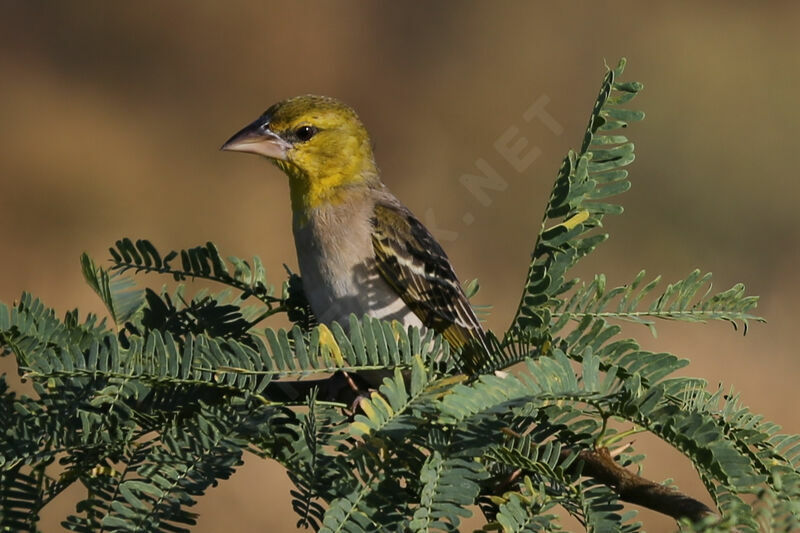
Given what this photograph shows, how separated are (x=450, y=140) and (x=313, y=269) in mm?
3054

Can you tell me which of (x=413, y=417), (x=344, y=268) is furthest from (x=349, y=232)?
(x=413, y=417)

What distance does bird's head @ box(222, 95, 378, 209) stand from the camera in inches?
130

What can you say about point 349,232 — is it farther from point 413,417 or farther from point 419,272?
point 413,417

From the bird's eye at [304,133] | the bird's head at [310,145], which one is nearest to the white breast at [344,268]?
the bird's head at [310,145]

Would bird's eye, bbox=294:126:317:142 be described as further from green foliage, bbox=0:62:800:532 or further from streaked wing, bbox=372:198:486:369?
green foliage, bbox=0:62:800:532

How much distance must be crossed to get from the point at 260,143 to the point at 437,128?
108 inches

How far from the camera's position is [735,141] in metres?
5.98

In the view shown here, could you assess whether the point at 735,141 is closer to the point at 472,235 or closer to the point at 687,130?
the point at 687,130

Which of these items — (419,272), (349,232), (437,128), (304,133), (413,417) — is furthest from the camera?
(437,128)

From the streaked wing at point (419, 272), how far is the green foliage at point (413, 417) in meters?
0.82

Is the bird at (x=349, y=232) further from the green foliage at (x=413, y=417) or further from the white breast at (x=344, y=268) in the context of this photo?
the green foliage at (x=413, y=417)

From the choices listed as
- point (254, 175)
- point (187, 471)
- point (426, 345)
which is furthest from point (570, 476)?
point (254, 175)

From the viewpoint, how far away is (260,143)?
3.25 m

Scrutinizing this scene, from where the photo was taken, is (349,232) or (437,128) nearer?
(349,232)
